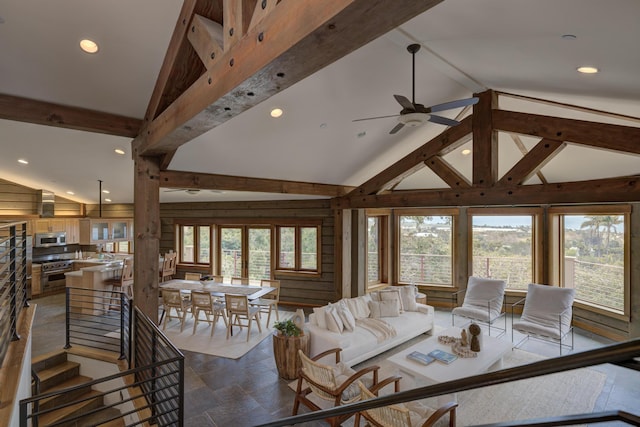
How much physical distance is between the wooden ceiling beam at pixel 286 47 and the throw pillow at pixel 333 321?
354 centimetres

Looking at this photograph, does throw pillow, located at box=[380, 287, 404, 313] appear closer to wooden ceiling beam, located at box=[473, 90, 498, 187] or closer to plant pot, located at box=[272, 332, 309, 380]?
plant pot, located at box=[272, 332, 309, 380]

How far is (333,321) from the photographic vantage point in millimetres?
5074

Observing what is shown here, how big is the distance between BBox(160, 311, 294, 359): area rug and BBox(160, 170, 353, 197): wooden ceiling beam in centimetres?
267

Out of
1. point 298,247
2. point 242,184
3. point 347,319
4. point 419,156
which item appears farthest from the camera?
point 298,247

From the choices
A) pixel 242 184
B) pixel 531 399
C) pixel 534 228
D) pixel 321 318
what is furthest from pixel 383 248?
pixel 531 399

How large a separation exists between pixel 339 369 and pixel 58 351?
4168 mm

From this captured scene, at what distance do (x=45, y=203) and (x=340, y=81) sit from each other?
9.13 m

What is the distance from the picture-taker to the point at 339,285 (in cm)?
782

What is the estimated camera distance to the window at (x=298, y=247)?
861cm

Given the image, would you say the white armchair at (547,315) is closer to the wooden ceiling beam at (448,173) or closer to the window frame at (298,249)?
the wooden ceiling beam at (448,173)

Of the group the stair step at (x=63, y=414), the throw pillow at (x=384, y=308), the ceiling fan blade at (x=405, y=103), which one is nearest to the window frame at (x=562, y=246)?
the throw pillow at (x=384, y=308)

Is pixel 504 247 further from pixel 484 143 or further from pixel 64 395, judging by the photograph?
pixel 64 395

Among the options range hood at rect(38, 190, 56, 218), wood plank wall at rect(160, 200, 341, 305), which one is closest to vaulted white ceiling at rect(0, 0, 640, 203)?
wood plank wall at rect(160, 200, 341, 305)

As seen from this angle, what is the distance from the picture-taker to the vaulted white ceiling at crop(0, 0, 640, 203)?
8.23 ft
